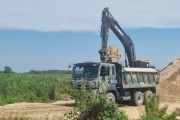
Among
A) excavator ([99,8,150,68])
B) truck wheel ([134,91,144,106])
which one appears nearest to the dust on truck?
truck wheel ([134,91,144,106])

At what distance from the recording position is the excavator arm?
112ft

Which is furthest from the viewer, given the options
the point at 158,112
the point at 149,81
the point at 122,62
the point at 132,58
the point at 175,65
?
the point at 175,65

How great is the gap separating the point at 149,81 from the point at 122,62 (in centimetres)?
351

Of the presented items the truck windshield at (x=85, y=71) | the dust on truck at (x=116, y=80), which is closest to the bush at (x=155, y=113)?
the dust on truck at (x=116, y=80)

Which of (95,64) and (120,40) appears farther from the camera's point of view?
(120,40)

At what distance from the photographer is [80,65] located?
2491 cm

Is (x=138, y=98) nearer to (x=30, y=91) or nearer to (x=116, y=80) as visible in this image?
(x=116, y=80)

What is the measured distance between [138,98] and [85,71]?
503 cm

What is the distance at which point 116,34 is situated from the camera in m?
35.8

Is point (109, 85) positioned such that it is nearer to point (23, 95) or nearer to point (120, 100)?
point (120, 100)

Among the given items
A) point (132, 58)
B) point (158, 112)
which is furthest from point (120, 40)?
point (158, 112)

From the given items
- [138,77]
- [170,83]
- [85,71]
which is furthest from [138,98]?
[170,83]

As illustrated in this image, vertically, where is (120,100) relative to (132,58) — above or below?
below

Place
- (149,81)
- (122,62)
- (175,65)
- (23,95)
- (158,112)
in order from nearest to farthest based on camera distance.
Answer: (158,112), (122,62), (149,81), (23,95), (175,65)
